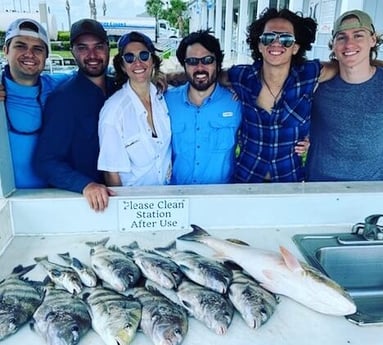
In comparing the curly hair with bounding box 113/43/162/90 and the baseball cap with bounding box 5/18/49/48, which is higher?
the baseball cap with bounding box 5/18/49/48

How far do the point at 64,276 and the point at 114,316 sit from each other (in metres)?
0.27

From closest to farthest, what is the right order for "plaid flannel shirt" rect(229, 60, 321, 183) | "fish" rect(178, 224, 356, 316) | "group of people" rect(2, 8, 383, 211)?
"fish" rect(178, 224, 356, 316) < "group of people" rect(2, 8, 383, 211) < "plaid flannel shirt" rect(229, 60, 321, 183)

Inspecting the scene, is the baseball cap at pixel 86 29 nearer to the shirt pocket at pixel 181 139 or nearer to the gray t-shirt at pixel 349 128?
the shirt pocket at pixel 181 139

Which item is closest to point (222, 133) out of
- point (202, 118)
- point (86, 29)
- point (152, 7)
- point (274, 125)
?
point (202, 118)

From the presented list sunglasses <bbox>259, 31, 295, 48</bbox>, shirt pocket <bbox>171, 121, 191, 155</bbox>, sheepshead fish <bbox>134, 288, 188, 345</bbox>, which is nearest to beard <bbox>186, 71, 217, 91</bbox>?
shirt pocket <bbox>171, 121, 191, 155</bbox>

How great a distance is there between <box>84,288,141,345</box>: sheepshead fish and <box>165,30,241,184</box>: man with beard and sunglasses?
111cm

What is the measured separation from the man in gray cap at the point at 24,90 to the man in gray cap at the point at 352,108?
1.51 metres

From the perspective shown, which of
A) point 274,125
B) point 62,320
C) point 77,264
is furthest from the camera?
point 274,125

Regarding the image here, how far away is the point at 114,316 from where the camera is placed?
1.06 meters

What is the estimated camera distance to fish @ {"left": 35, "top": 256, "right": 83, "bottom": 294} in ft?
3.95

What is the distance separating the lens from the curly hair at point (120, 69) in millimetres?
2125

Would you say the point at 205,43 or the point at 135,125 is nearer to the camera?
the point at 135,125

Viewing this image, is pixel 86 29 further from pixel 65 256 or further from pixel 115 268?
pixel 115 268

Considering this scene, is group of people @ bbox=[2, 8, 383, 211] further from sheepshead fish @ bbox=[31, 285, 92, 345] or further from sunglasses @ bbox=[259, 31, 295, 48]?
sheepshead fish @ bbox=[31, 285, 92, 345]
